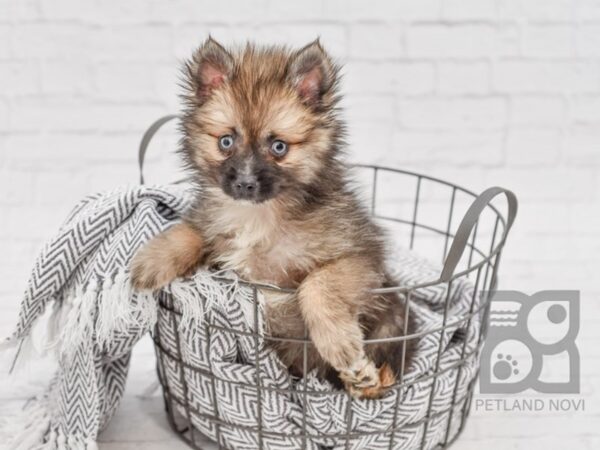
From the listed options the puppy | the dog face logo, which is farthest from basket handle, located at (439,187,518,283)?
the dog face logo

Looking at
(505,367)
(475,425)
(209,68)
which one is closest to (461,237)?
(209,68)

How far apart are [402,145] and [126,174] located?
46.4 inches

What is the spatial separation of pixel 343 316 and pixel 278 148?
1.48 ft

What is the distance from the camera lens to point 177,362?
2.61 m

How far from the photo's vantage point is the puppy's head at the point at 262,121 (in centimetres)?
227

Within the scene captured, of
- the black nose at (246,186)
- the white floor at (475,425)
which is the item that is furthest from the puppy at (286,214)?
the white floor at (475,425)

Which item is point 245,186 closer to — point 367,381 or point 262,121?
point 262,121

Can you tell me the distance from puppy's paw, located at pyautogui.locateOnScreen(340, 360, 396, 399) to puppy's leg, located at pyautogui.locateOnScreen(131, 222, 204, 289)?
0.52 meters

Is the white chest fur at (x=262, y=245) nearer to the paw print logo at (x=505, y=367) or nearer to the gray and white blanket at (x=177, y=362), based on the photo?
the gray and white blanket at (x=177, y=362)

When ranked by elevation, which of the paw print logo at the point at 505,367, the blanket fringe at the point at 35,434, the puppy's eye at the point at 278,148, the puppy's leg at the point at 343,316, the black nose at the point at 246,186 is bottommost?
the blanket fringe at the point at 35,434

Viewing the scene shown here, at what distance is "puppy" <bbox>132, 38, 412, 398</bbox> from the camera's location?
2.28m

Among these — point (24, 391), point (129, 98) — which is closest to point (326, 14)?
point (129, 98)

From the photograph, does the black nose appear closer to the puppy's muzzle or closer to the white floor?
the puppy's muzzle

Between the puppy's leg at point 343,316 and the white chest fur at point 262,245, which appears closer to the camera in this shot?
the puppy's leg at point 343,316
